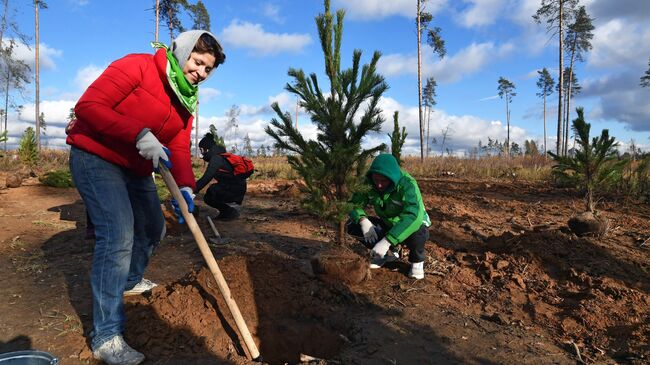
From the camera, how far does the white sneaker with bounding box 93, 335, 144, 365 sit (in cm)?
213

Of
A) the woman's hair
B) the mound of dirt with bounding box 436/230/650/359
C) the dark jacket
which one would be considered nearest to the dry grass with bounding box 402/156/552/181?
the mound of dirt with bounding box 436/230/650/359

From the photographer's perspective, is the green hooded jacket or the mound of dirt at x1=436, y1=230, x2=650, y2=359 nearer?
the mound of dirt at x1=436, y1=230, x2=650, y2=359

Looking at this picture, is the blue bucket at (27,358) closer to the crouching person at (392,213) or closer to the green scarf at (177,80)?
the green scarf at (177,80)

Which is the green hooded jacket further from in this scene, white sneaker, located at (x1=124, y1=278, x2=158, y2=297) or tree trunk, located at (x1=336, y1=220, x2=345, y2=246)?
white sneaker, located at (x1=124, y1=278, x2=158, y2=297)

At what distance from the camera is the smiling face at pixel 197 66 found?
2244 millimetres

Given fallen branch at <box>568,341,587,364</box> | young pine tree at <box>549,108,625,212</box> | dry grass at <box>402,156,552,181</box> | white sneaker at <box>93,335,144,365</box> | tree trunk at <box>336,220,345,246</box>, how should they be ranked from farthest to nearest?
1. dry grass at <box>402,156,552,181</box>
2. young pine tree at <box>549,108,625,212</box>
3. tree trunk at <box>336,220,345,246</box>
4. fallen branch at <box>568,341,587,364</box>
5. white sneaker at <box>93,335,144,365</box>

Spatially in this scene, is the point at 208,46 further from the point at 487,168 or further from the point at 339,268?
the point at 487,168

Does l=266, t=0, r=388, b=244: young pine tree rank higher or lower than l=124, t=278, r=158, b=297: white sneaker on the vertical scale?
higher

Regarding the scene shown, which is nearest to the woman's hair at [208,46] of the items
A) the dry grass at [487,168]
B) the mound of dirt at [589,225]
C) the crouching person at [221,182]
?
the crouching person at [221,182]

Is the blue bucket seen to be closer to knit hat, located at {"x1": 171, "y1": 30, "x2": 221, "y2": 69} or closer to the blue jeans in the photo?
the blue jeans

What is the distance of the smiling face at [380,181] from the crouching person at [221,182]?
3.03m

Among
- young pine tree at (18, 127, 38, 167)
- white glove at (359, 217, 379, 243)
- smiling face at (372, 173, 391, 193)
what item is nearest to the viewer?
smiling face at (372, 173, 391, 193)

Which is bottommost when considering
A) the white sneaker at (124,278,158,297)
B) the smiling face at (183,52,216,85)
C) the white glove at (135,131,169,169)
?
the white sneaker at (124,278,158,297)

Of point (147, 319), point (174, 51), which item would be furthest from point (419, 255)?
point (174, 51)
